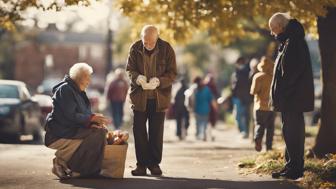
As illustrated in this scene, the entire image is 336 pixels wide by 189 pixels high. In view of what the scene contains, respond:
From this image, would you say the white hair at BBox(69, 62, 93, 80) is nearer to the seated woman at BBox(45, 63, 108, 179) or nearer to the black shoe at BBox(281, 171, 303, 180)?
the seated woman at BBox(45, 63, 108, 179)

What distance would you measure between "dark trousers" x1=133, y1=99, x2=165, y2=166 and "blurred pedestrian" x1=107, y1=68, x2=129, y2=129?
13502 mm

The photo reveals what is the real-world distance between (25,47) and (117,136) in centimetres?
9246

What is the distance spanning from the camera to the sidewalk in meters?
9.94

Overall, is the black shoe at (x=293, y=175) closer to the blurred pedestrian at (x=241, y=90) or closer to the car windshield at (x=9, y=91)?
the blurred pedestrian at (x=241, y=90)

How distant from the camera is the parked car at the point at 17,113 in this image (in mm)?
18984

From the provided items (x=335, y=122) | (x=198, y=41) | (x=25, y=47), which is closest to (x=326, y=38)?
(x=335, y=122)

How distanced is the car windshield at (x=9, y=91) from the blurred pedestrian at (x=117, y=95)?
5.04m

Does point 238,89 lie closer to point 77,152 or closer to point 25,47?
point 77,152

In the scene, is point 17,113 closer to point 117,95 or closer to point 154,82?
point 117,95

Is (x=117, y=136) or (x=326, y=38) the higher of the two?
(x=326, y=38)

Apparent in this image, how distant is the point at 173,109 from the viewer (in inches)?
911

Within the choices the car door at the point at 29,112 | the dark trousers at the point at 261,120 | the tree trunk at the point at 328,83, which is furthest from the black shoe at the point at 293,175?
the car door at the point at 29,112

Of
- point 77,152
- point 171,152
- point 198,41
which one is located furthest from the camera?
point 198,41

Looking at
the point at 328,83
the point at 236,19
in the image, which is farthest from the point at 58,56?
the point at 328,83
